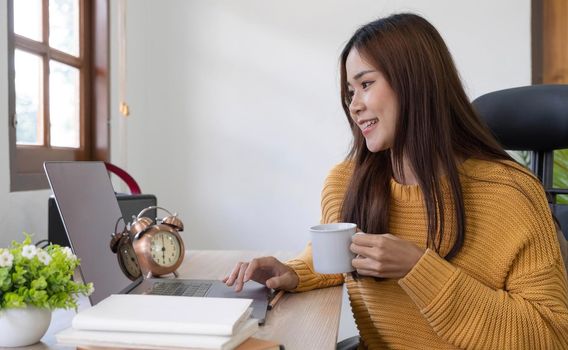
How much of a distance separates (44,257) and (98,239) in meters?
0.29

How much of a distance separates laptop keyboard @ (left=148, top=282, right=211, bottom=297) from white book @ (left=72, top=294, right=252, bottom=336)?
11.4 inches

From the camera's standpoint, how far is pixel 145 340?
2.28 ft

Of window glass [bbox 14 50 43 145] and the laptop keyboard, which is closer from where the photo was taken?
the laptop keyboard

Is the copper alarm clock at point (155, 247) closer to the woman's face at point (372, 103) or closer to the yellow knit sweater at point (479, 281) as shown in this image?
the yellow knit sweater at point (479, 281)

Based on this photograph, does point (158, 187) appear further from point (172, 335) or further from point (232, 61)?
point (172, 335)

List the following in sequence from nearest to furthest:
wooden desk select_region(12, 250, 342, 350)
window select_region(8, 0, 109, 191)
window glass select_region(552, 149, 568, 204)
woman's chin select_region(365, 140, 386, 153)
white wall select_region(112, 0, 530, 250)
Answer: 1. wooden desk select_region(12, 250, 342, 350)
2. woman's chin select_region(365, 140, 386, 153)
3. window select_region(8, 0, 109, 191)
4. window glass select_region(552, 149, 568, 204)
5. white wall select_region(112, 0, 530, 250)

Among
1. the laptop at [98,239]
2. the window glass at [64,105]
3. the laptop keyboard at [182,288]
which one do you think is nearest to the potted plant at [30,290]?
the laptop at [98,239]

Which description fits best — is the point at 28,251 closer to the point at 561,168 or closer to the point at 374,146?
the point at 374,146

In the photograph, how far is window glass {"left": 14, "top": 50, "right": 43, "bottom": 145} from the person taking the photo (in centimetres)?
190

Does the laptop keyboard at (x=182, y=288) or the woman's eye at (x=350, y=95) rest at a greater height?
the woman's eye at (x=350, y=95)

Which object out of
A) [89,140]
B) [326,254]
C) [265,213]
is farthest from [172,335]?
[265,213]

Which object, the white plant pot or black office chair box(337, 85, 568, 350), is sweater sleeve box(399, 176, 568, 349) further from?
the white plant pot

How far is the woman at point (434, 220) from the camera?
1.03 metres

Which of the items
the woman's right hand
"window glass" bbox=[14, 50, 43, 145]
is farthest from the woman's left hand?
"window glass" bbox=[14, 50, 43, 145]
